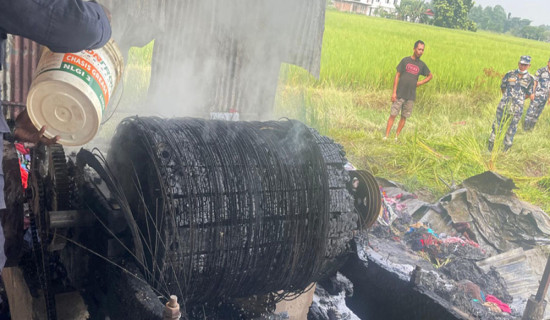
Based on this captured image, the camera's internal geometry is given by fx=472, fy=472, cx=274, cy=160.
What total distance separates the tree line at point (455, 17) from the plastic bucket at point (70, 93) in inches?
1989

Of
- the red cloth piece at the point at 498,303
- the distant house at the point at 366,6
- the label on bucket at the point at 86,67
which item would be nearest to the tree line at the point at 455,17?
the distant house at the point at 366,6

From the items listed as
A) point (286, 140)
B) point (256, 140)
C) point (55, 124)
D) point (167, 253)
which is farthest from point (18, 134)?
point (286, 140)

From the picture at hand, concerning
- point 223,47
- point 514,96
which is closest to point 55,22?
point 223,47

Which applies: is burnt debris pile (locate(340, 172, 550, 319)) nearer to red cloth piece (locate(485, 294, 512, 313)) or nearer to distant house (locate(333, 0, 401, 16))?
red cloth piece (locate(485, 294, 512, 313))

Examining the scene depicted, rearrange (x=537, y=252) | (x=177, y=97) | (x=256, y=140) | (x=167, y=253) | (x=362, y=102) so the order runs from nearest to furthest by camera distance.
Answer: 1. (x=167, y=253)
2. (x=256, y=140)
3. (x=537, y=252)
4. (x=177, y=97)
5. (x=362, y=102)

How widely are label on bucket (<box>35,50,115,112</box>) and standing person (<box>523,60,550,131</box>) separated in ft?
39.1

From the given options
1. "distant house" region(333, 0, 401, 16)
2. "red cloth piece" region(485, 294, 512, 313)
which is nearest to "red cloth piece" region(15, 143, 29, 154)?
"red cloth piece" region(485, 294, 512, 313)

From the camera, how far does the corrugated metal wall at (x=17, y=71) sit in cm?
604

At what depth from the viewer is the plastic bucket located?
7.52 ft

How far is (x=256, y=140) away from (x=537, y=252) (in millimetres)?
5473

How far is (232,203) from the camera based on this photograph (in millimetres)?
2561

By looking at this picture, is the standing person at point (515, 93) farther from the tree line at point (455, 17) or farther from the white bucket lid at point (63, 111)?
the tree line at point (455, 17)

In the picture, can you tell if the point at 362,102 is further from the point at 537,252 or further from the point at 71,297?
the point at 71,297

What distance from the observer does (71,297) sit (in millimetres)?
3012
